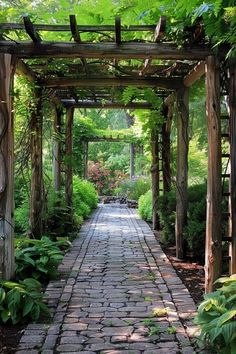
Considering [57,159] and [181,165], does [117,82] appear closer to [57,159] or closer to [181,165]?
[181,165]

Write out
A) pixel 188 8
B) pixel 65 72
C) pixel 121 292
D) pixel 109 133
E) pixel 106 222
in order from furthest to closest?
pixel 109 133 < pixel 106 222 < pixel 65 72 < pixel 121 292 < pixel 188 8

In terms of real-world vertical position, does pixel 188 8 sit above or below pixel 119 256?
above

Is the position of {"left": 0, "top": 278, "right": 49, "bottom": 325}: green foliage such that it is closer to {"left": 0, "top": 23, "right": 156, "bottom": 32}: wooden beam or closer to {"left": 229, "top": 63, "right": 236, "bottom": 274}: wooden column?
{"left": 229, "top": 63, "right": 236, "bottom": 274}: wooden column

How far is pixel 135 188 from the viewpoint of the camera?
698 inches

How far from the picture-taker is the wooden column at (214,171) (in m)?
4.50

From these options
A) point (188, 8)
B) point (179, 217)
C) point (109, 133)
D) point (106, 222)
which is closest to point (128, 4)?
point (188, 8)

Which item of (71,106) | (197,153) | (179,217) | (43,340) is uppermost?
(71,106)

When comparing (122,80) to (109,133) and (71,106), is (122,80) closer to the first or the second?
(71,106)

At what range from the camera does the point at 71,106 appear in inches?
388

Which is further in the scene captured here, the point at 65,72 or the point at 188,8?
the point at 65,72

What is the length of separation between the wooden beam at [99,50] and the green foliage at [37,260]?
2372 millimetres

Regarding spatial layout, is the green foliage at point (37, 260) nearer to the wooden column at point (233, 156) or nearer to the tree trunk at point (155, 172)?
the wooden column at point (233, 156)

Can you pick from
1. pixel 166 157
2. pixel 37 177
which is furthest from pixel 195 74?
pixel 166 157

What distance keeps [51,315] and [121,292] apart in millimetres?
1025
